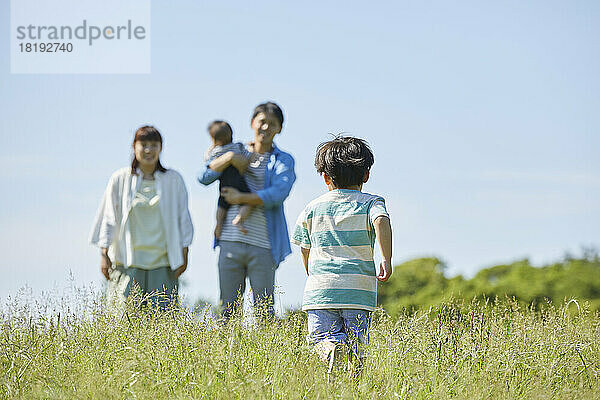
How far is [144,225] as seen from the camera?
702 cm

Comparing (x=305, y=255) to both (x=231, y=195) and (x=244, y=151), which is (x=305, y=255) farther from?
(x=244, y=151)

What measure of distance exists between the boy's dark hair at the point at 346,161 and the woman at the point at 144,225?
2.53 metres

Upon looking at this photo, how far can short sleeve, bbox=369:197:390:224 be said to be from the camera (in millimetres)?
4621

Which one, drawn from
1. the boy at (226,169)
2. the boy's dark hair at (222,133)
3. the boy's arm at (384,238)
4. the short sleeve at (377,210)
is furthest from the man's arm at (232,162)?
the boy's arm at (384,238)

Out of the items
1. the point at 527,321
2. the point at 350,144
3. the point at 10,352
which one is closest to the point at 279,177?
the point at 350,144

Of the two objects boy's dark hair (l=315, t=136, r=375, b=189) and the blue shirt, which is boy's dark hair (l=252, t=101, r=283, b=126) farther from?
boy's dark hair (l=315, t=136, r=375, b=189)

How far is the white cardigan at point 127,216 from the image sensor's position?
6.97 m

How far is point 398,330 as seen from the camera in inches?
192

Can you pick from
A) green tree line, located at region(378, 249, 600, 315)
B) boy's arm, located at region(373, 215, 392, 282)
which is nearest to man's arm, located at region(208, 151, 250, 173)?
boy's arm, located at region(373, 215, 392, 282)

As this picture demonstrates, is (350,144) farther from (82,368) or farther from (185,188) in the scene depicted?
(185,188)

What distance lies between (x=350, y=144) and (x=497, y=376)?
1710 millimetres

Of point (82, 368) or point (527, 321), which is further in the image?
point (527, 321)

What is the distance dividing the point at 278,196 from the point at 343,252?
207 cm

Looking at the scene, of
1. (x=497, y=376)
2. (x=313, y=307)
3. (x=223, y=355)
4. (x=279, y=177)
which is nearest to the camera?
(x=223, y=355)
